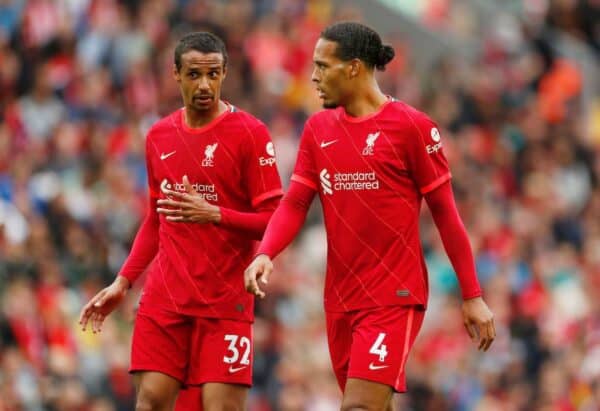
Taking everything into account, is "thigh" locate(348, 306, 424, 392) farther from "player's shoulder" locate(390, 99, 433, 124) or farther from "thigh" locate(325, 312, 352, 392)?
"player's shoulder" locate(390, 99, 433, 124)

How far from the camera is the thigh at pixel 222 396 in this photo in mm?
11289

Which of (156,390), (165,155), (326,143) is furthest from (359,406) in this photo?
(165,155)

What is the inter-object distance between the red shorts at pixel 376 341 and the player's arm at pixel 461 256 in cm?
34

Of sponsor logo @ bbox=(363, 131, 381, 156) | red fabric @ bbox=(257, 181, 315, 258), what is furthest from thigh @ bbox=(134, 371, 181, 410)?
sponsor logo @ bbox=(363, 131, 381, 156)

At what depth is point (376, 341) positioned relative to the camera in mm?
10914

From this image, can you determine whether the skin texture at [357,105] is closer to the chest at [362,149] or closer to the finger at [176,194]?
the chest at [362,149]

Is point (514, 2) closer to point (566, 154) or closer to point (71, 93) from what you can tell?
point (566, 154)

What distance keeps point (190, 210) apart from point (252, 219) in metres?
0.42

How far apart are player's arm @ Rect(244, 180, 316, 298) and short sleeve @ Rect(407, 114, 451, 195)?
64 centimetres

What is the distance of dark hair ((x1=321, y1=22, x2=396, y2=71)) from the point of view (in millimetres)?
11055

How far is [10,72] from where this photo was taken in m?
19.6

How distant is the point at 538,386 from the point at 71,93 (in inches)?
214

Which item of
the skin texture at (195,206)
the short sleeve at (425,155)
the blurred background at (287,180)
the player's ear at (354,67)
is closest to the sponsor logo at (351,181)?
the short sleeve at (425,155)

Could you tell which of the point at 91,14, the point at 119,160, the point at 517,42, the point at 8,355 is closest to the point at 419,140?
the point at 8,355
